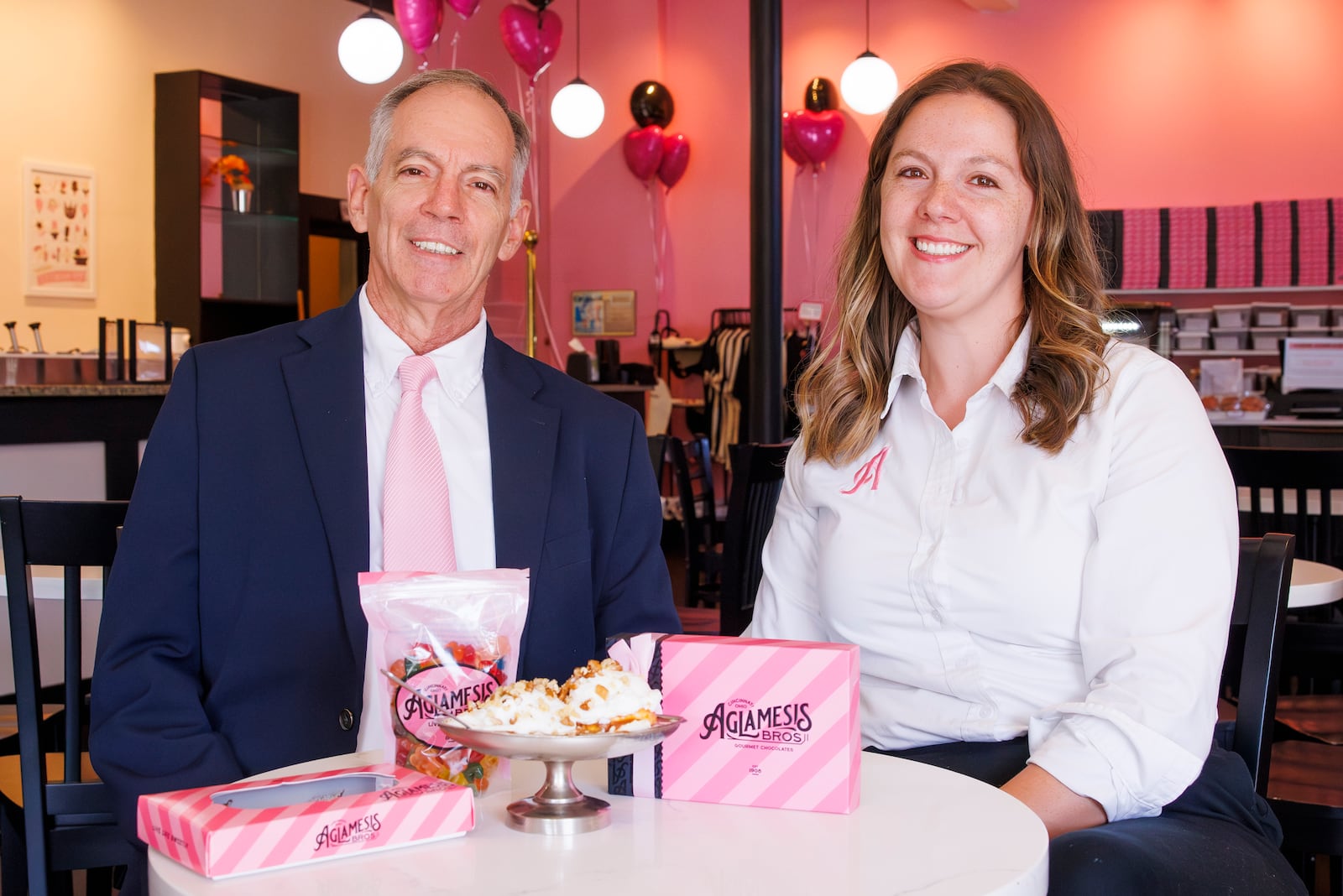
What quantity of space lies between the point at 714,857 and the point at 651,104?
9.57 metres

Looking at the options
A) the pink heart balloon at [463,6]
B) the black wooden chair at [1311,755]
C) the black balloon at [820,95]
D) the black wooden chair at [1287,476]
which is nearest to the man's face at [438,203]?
the black wooden chair at [1311,755]

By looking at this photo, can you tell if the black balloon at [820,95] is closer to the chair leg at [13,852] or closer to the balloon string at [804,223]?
the balloon string at [804,223]

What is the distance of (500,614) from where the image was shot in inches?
45.0

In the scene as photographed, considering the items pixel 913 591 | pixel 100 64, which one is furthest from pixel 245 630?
pixel 100 64

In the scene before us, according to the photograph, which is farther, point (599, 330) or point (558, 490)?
point (599, 330)

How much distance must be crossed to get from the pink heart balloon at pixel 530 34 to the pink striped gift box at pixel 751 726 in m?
7.25

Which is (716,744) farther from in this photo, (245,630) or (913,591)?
(245,630)

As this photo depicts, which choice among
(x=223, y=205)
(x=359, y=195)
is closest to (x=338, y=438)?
(x=359, y=195)

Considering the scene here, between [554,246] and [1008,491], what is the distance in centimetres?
939

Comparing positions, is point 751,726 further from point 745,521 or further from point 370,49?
point 370,49

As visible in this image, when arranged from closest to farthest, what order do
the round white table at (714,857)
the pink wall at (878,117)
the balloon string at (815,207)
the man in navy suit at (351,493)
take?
1. the round white table at (714,857)
2. the man in navy suit at (351,493)
3. the pink wall at (878,117)
4. the balloon string at (815,207)

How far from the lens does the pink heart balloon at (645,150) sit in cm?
1006

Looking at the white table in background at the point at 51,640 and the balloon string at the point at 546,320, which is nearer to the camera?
the white table in background at the point at 51,640

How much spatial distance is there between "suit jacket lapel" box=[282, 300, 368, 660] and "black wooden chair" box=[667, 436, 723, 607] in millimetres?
2697
